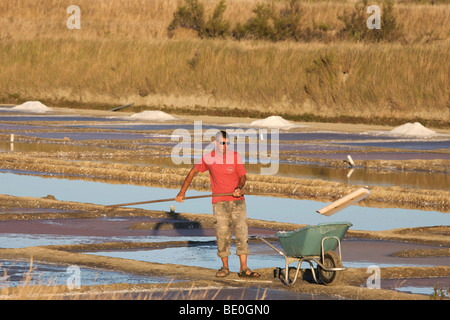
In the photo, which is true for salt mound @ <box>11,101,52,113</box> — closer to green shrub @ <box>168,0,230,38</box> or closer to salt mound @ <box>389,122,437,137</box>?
green shrub @ <box>168,0,230,38</box>

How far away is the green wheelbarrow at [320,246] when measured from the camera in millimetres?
8430

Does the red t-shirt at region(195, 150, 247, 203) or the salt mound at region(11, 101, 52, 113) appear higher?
the red t-shirt at region(195, 150, 247, 203)

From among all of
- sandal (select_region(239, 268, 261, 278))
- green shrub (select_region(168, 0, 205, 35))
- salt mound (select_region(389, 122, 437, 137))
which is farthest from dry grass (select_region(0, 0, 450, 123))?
sandal (select_region(239, 268, 261, 278))

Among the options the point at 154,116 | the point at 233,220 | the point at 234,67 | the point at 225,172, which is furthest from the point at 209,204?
the point at 234,67

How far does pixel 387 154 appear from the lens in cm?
2270

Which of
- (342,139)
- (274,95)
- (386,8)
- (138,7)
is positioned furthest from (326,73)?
(138,7)

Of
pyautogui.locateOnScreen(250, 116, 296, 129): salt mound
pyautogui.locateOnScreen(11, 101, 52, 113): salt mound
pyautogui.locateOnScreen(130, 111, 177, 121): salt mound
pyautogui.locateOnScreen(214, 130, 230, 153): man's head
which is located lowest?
pyautogui.locateOnScreen(11, 101, 52, 113): salt mound

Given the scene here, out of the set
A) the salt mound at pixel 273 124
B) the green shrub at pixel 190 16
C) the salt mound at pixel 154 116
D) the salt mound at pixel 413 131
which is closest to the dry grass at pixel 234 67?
the green shrub at pixel 190 16

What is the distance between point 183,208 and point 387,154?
879 centimetres

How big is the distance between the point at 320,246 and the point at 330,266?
18 cm

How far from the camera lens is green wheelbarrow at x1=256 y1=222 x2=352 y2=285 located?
8.43 meters

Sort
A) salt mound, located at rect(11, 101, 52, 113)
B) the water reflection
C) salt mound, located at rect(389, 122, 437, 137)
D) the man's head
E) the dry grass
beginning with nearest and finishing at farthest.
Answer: the man's head → the water reflection → salt mound, located at rect(389, 122, 437, 137) → the dry grass → salt mound, located at rect(11, 101, 52, 113)

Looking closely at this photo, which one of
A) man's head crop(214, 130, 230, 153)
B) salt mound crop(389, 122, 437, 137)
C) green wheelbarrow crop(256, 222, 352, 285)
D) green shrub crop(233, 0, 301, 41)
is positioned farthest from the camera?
green shrub crop(233, 0, 301, 41)
